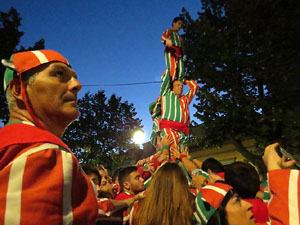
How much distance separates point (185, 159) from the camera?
13.5 feet

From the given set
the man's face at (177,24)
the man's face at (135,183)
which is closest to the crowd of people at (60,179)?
the man's face at (135,183)

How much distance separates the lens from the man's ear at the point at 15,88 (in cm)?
140

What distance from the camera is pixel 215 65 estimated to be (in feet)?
Result: 38.4

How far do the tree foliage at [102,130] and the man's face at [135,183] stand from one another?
69.3 ft

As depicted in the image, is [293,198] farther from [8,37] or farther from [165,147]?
[8,37]

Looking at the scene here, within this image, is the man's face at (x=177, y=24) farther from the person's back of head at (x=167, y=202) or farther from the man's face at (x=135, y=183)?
the person's back of head at (x=167, y=202)

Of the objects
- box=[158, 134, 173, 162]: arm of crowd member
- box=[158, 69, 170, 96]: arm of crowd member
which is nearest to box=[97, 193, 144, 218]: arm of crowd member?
box=[158, 134, 173, 162]: arm of crowd member

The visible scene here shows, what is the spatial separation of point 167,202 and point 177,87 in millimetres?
2897

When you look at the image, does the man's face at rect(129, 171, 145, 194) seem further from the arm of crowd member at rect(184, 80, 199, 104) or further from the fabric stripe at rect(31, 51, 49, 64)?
the fabric stripe at rect(31, 51, 49, 64)

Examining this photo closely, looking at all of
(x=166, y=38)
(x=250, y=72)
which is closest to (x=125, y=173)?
(x=166, y=38)

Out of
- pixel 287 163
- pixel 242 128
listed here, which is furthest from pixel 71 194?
pixel 242 128

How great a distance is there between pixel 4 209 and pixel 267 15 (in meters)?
11.2

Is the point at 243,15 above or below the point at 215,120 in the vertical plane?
above

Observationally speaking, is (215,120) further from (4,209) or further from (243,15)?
(4,209)
